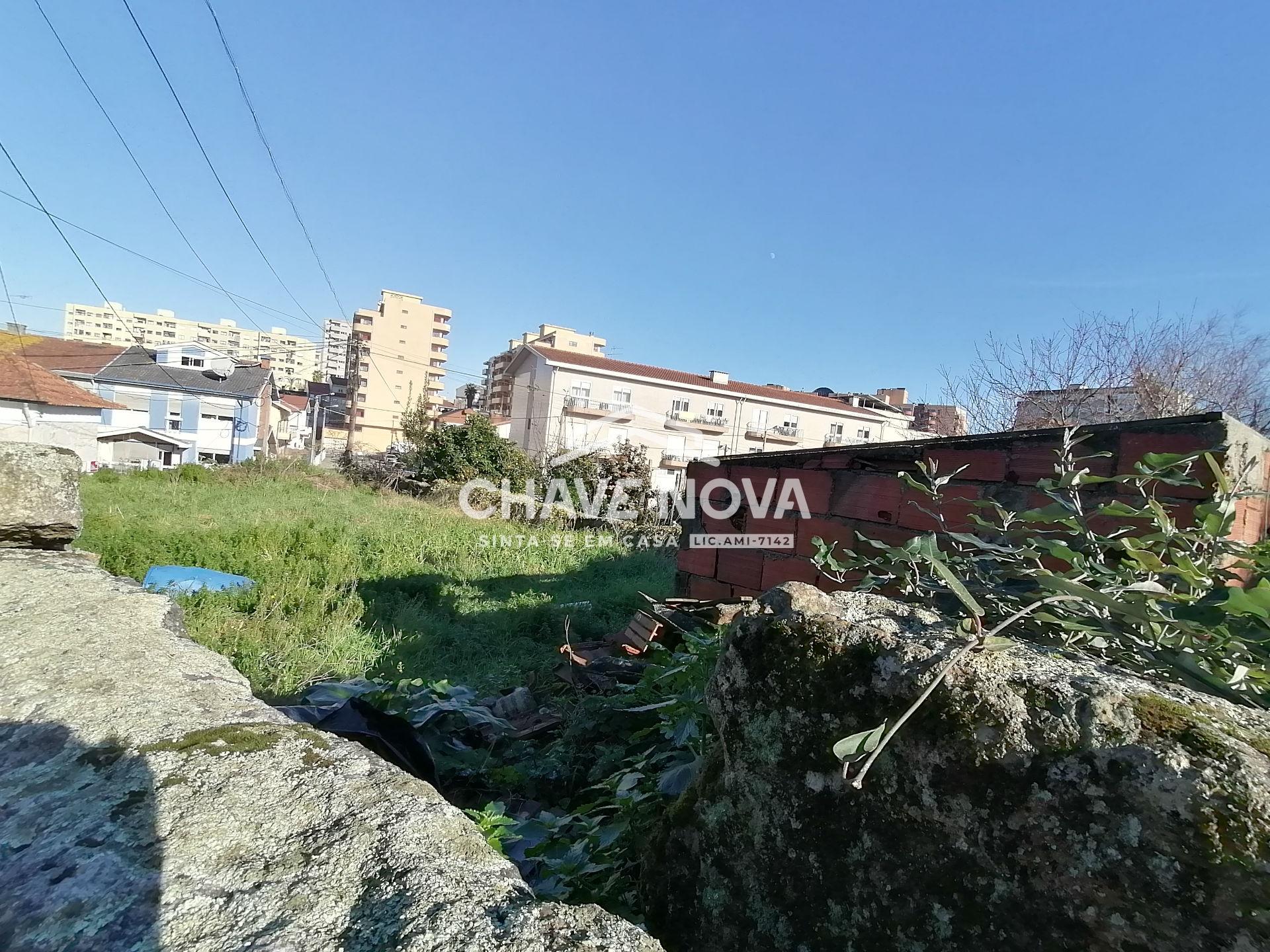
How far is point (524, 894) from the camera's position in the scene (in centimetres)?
74

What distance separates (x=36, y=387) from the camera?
18844mm

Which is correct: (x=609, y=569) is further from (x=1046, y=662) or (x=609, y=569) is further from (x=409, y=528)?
(x=1046, y=662)

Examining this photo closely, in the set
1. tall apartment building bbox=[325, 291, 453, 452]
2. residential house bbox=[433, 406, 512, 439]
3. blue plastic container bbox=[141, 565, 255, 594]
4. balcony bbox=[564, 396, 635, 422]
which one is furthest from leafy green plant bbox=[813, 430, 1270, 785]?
tall apartment building bbox=[325, 291, 453, 452]

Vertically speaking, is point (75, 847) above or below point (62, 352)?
below

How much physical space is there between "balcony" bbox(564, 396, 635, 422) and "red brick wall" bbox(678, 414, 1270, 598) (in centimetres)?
2342

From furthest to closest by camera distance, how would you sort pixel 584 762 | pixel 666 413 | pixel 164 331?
pixel 164 331
pixel 666 413
pixel 584 762

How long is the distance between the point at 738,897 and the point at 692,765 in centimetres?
39

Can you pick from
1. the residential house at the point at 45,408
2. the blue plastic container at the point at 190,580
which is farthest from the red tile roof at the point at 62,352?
the blue plastic container at the point at 190,580

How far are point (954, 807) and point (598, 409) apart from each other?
2734cm

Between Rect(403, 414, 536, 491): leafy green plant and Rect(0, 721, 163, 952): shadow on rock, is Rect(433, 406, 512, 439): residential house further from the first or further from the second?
Rect(0, 721, 163, 952): shadow on rock

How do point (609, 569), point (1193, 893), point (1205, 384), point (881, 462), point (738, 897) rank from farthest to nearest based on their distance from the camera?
point (1205, 384)
point (609, 569)
point (881, 462)
point (738, 897)
point (1193, 893)

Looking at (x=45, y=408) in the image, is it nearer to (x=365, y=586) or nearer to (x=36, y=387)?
(x=36, y=387)

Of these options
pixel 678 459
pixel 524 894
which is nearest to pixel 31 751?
pixel 524 894

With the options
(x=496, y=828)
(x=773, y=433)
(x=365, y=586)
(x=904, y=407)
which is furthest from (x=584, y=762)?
(x=904, y=407)
